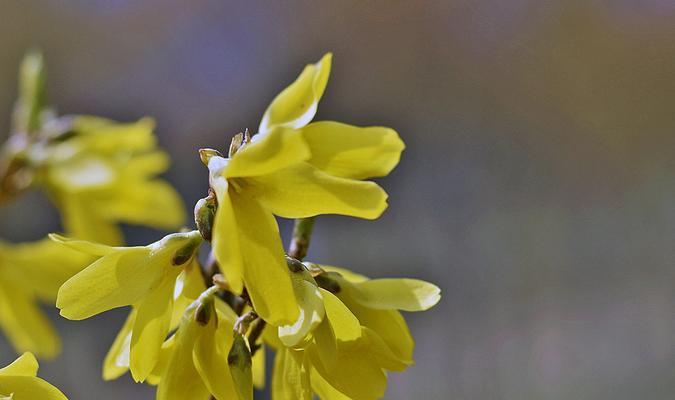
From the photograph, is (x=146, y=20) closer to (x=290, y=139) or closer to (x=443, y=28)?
(x=443, y=28)

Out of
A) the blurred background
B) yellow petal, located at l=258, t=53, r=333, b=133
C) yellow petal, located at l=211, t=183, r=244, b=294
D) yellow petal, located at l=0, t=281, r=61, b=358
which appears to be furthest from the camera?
the blurred background

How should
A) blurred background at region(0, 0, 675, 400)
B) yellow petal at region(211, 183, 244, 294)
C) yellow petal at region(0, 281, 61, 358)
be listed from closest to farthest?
yellow petal at region(211, 183, 244, 294) < yellow petal at region(0, 281, 61, 358) < blurred background at region(0, 0, 675, 400)

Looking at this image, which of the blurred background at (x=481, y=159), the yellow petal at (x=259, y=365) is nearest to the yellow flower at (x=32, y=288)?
the yellow petal at (x=259, y=365)

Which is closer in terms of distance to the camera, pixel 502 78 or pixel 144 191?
pixel 144 191

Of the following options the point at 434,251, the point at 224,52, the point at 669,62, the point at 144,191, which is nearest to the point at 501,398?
the point at 434,251

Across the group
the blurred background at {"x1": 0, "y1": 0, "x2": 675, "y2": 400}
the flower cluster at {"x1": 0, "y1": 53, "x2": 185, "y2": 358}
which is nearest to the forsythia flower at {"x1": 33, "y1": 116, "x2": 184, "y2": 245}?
the flower cluster at {"x1": 0, "y1": 53, "x2": 185, "y2": 358}

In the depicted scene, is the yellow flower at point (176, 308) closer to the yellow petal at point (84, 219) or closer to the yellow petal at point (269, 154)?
the yellow petal at point (269, 154)

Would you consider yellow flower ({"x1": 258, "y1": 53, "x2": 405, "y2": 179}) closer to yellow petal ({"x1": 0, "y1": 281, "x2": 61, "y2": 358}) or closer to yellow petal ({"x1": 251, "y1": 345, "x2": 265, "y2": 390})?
yellow petal ({"x1": 251, "y1": 345, "x2": 265, "y2": 390})
